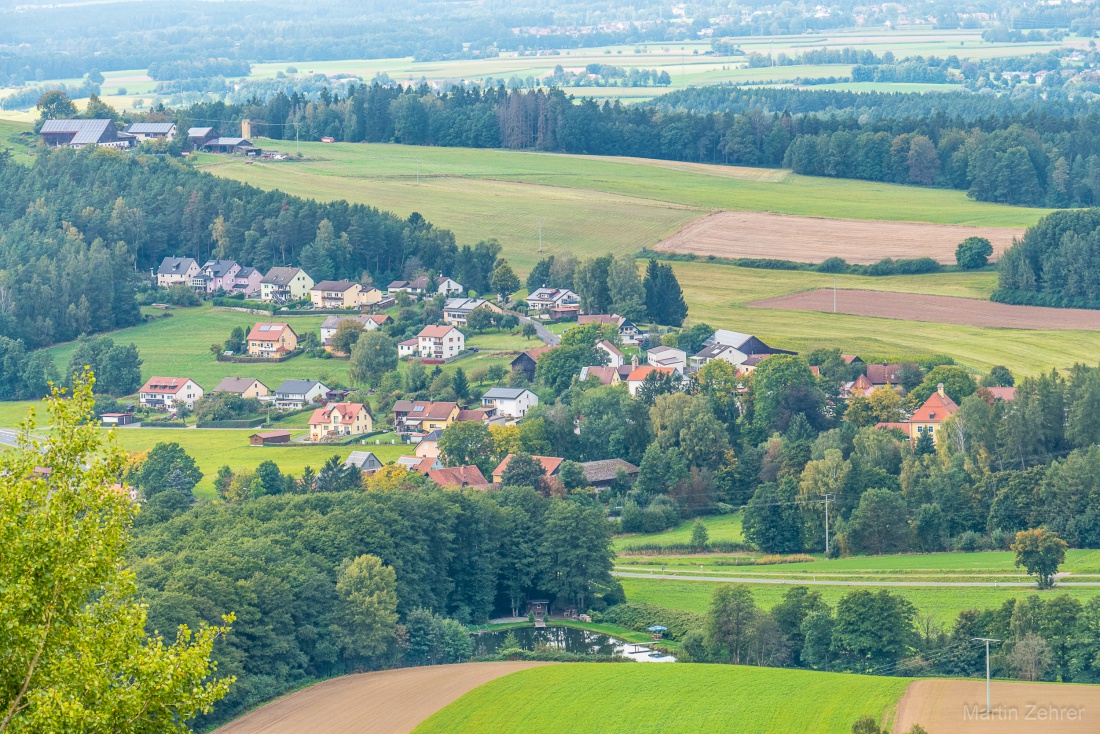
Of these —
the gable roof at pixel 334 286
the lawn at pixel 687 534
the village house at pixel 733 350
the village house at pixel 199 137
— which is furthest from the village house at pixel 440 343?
the village house at pixel 199 137

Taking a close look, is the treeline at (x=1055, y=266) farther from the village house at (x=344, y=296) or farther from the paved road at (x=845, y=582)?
the paved road at (x=845, y=582)

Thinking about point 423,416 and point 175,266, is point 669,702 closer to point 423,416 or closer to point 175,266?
point 423,416

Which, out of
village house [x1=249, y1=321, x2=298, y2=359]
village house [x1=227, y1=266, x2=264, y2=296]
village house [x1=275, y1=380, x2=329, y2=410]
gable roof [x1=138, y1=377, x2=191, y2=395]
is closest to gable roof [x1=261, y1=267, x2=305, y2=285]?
village house [x1=227, y1=266, x2=264, y2=296]

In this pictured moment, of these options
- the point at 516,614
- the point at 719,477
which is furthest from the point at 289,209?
the point at 516,614

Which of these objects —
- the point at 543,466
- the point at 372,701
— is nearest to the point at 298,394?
the point at 543,466

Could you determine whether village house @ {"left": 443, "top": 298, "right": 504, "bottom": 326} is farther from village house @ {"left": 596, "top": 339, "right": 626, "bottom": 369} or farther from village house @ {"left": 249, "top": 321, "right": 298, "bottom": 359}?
village house @ {"left": 596, "top": 339, "right": 626, "bottom": 369}

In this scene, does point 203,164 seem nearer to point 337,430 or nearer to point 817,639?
point 337,430
